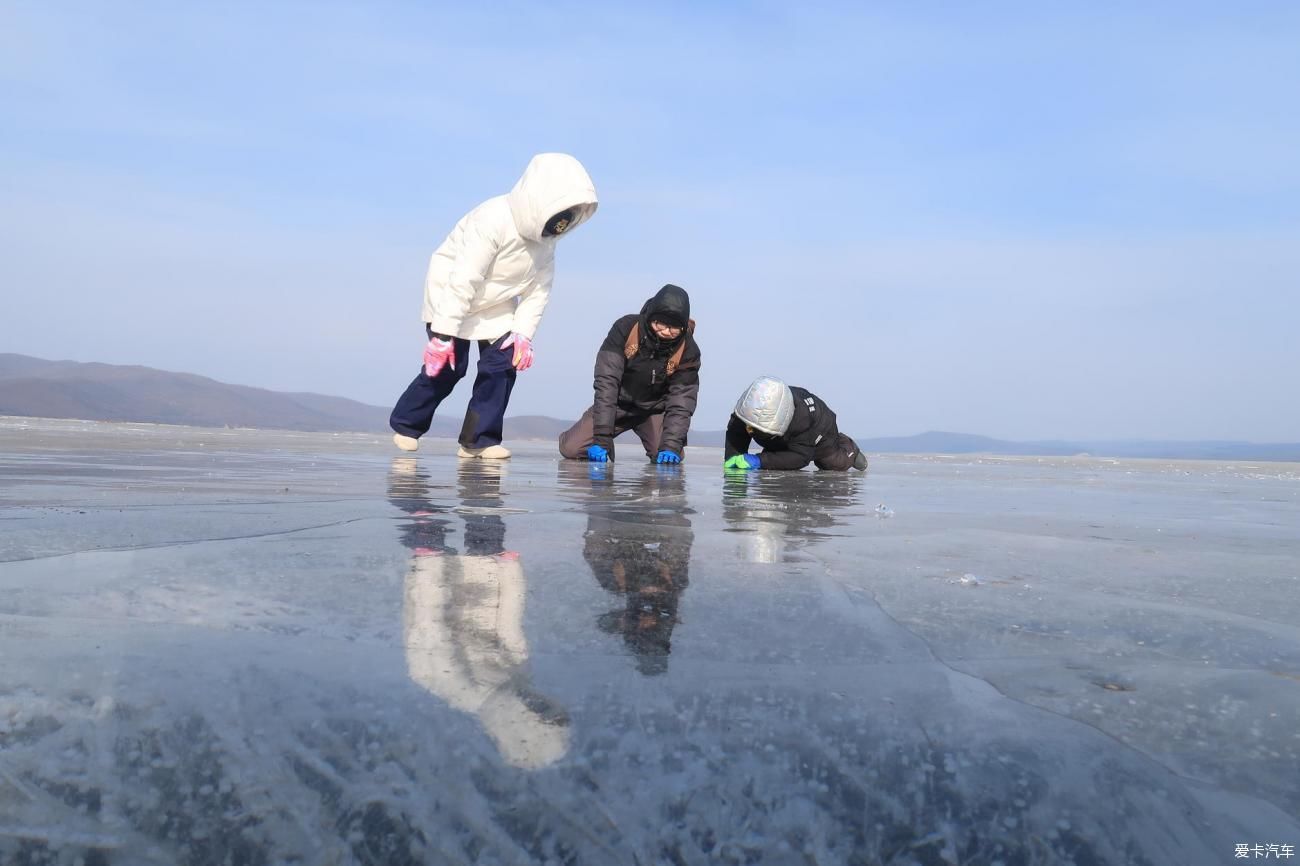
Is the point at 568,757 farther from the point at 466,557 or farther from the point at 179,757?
the point at 466,557

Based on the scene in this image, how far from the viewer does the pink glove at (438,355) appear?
20.9 feet

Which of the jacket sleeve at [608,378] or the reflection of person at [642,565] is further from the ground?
the jacket sleeve at [608,378]

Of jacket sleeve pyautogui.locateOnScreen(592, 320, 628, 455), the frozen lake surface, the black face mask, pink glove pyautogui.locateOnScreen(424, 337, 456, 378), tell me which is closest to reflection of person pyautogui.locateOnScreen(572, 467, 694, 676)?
the frozen lake surface

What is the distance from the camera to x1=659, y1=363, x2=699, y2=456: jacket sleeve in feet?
23.7

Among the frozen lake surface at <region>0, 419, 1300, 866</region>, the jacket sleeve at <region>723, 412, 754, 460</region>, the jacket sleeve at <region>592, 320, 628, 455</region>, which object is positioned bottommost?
the frozen lake surface at <region>0, 419, 1300, 866</region>

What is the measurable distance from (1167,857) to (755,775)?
0.36 meters

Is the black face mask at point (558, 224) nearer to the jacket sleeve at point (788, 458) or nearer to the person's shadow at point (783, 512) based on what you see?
the person's shadow at point (783, 512)

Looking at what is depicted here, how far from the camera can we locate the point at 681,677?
1.15 m

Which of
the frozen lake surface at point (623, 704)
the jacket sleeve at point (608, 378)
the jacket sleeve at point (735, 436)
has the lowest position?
the frozen lake surface at point (623, 704)

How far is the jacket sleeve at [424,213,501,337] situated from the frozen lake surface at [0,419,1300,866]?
412 cm

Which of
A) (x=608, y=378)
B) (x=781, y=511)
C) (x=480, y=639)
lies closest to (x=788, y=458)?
(x=608, y=378)

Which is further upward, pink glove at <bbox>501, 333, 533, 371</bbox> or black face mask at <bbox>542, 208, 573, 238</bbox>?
black face mask at <bbox>542, 208, 573, 238</bbox>

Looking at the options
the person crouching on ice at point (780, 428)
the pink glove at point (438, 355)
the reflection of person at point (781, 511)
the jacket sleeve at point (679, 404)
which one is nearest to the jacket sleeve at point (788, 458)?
the person crouching on ice at point (780, 428)

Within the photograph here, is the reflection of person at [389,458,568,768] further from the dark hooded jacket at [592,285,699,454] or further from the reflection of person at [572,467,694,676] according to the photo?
the dark hooded jacket at [592,285,699,454]
